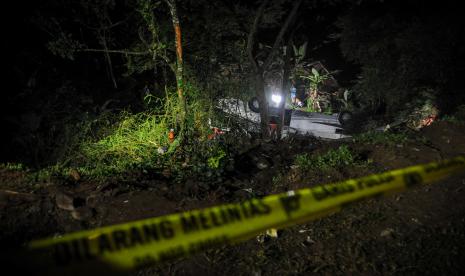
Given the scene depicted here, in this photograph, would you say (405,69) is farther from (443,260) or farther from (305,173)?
(443,260)

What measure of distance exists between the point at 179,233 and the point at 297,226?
2136 millimetres

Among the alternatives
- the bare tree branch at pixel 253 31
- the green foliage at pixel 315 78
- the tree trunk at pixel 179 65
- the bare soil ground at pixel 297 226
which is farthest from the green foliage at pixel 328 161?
the green foliage at pixel 315 78

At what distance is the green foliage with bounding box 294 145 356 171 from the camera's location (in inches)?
208

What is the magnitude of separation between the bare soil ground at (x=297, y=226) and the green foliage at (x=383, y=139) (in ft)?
0.69

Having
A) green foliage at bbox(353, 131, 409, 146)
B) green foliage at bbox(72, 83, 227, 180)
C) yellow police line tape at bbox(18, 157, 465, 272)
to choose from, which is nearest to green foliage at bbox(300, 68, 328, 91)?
green foliage at bbox(353, 131, 409, 146)

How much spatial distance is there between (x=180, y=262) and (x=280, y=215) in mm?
1446

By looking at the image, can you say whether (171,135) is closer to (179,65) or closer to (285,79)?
(179,65)

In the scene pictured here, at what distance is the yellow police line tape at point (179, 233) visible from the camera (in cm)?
180

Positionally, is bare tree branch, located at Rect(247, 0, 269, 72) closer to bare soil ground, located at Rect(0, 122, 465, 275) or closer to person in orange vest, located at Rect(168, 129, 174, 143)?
person in orange vest, located at Rect(168, 129, 174, 143)

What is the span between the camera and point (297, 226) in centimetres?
380

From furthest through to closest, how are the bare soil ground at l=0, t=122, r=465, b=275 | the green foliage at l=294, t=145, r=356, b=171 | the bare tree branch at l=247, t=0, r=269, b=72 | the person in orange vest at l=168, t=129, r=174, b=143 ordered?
the bare tree branch at l=247, t=0, r=269, b=72 → the person in orange vest at l=168, t=129, r=174, b=143 → the green foliage at l=294, t=145, r=356, b=171 → the bare soil ground at l=0, t=122, r=465, b=275

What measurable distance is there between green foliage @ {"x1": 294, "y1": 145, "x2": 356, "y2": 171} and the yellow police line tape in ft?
8.73

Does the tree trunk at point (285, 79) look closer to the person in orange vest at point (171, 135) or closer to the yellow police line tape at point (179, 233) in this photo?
the person in orange vest at point (171, 135)

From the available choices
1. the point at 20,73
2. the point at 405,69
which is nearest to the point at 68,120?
the point at 20,73
